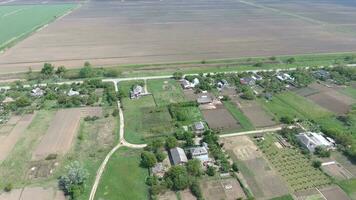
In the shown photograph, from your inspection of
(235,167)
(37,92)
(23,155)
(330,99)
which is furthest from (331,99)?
(37,92)

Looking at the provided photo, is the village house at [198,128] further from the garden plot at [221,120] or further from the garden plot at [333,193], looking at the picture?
the garden plot at [333,193]

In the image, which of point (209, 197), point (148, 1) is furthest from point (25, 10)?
point (209, 197)

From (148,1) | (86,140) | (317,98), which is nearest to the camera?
(86,140)

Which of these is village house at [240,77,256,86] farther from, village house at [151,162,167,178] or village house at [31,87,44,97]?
village house at [31,87,44,97]

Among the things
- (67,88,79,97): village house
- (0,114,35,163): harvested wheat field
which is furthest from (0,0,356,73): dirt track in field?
(0,114,35,163): harvested wheat field

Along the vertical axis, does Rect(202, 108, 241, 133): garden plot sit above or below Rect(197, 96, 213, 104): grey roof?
below

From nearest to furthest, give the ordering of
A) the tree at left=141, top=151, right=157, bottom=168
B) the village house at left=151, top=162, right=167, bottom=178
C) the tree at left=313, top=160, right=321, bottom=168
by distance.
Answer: the village house at left=151, top=162, right=167, bottom=178, the tree at left=141, top=151, right=157, bottom=168, the tree at left=313, top=160, right=321, bottom=168

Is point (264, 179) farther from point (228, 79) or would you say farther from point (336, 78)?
point (336, 78)

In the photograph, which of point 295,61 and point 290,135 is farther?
point 295,61
